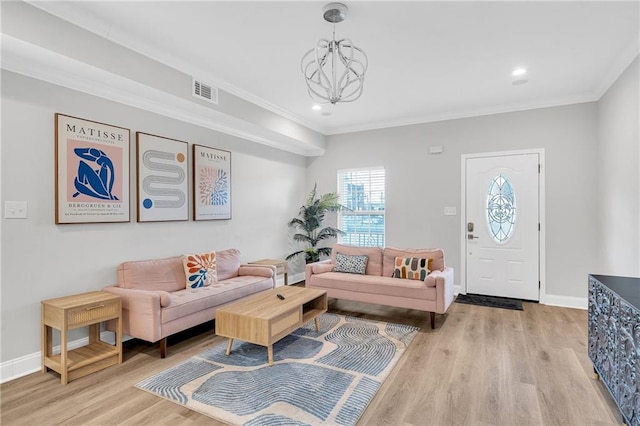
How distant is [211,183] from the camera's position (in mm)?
4309

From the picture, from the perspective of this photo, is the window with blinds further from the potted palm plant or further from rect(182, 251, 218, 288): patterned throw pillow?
rect(182, 251, 218, 288): patterned throw pillow

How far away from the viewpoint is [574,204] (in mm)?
4383

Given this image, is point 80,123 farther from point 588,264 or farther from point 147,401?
point 588,264

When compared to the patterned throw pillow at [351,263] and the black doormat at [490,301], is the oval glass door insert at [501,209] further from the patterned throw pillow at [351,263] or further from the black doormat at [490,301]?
the patterned throw pillow at [351,263]

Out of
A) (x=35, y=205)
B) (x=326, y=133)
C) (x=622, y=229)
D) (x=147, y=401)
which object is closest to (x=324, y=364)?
(x=147, y=401)

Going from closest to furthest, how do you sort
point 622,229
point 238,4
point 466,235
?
1. point 238,4
2. point 622,229
3. point 466,235

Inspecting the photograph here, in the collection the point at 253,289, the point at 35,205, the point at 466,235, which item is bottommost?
the point at 253,289

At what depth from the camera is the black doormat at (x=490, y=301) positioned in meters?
4.43

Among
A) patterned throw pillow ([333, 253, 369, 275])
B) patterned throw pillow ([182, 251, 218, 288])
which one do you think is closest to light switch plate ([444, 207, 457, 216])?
patterned throw pillow ([333, 253, 369, 275])

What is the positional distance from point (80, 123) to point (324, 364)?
3.03 meters

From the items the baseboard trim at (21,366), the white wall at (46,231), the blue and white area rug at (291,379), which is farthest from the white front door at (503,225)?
the baseboard trim at (21,366)

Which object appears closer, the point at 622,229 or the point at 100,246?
the point at 100,246

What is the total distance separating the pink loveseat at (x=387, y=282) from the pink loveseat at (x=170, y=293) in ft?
2.48

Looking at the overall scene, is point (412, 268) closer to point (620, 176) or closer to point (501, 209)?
point (501, 209)
